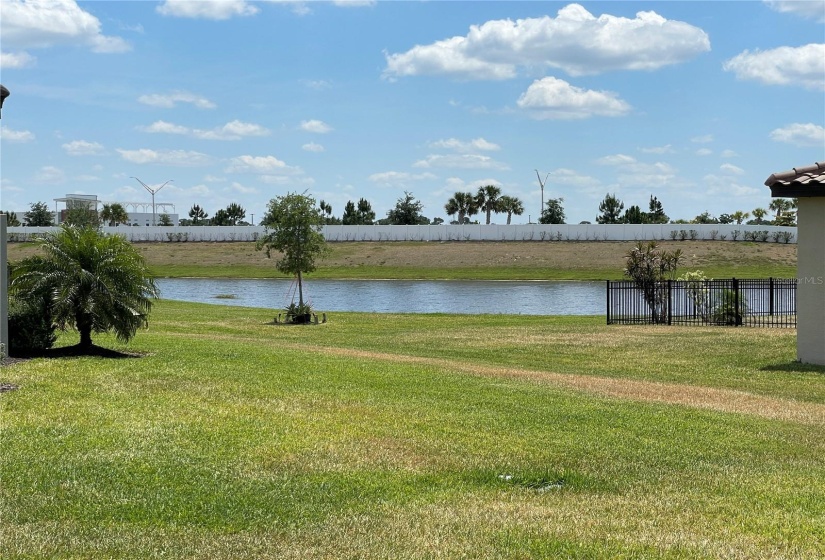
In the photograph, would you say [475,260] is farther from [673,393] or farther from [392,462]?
[392,462]

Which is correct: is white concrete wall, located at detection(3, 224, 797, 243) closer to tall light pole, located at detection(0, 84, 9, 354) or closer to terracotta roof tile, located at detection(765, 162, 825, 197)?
terracotta roof tile, located at detection(765, 162, 825, 197)

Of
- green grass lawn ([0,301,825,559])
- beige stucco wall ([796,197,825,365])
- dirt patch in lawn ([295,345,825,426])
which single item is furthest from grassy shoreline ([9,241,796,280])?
green grass lawn ([0,301,825,559])

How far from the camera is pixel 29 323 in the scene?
14.8 meters

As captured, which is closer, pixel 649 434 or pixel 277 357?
pixel 649 434

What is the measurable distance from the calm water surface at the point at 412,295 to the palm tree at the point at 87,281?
88.1 ft

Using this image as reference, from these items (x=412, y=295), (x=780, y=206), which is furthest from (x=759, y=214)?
(x=412, y=295)

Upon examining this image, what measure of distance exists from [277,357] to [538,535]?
35.5 ft

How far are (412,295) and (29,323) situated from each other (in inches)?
1659

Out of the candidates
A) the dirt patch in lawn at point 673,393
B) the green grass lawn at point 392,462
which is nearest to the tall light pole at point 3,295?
the green grass lawn at point 392,462

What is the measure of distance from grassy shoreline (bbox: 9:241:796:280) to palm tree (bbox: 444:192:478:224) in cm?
4758

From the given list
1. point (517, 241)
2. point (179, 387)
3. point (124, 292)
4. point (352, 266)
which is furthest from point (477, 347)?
point (517, 241)

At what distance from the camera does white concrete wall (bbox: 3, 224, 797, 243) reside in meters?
103

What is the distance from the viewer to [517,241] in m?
Result: 104

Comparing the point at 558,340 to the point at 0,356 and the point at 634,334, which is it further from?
the point at 0,356
